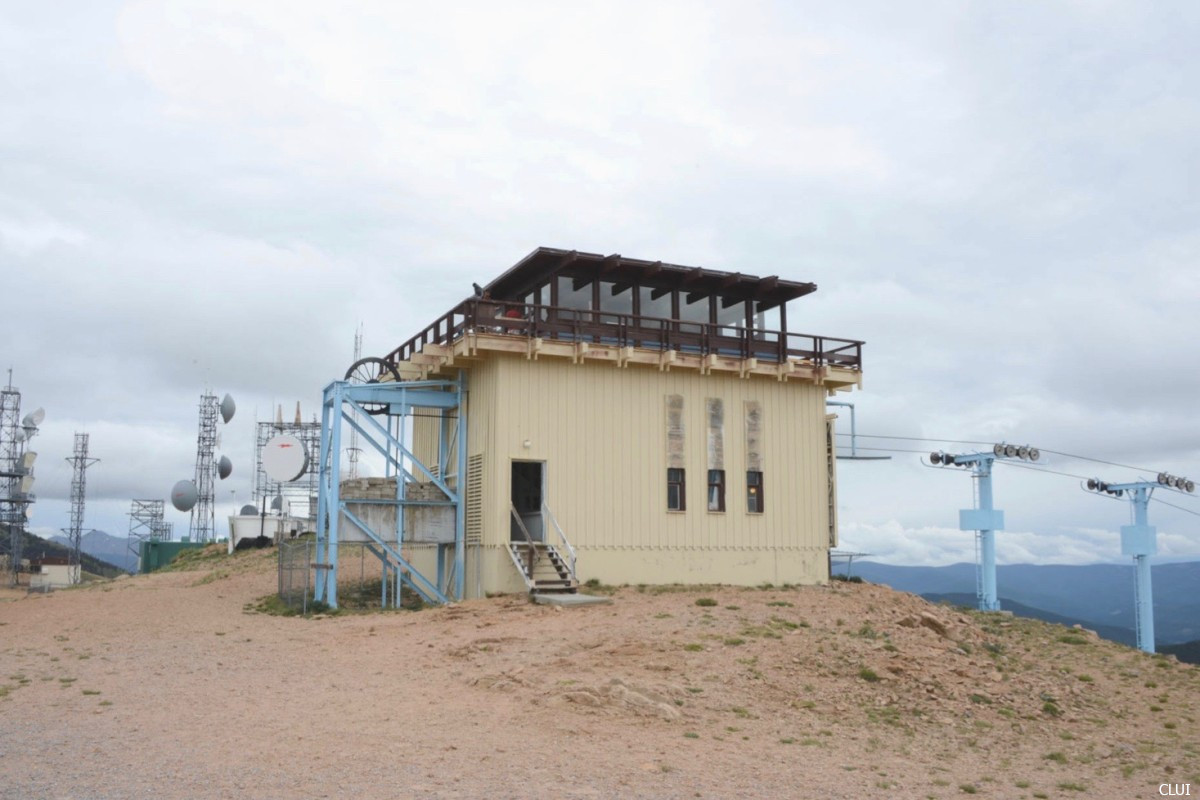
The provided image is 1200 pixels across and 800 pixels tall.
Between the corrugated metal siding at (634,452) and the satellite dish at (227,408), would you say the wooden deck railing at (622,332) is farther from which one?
→ the satellite dish at (227,408)

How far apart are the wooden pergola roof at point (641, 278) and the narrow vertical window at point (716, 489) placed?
5.47 meters

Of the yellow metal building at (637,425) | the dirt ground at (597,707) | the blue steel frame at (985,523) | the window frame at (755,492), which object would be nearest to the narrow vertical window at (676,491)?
the yellow metal building at (637,425)

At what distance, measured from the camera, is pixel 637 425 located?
95.0ft

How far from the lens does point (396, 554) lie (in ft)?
89.2

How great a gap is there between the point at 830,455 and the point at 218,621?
59.1 ft

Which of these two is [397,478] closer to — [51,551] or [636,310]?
[636,310]

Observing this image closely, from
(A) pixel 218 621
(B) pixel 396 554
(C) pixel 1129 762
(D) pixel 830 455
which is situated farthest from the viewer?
(D) pixel 830 455

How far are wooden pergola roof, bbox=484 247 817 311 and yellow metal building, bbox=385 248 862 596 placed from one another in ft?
0.19

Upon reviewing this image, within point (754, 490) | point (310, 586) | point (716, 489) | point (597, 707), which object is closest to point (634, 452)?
point (716, 489)

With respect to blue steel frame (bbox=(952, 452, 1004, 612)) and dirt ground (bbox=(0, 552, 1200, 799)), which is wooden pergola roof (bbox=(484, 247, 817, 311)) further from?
blue steel frame (bbox=(952, 452, 1004, 612))

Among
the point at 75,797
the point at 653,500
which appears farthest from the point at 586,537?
the point at 75,797

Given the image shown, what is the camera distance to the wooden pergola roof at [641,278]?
28938 mm

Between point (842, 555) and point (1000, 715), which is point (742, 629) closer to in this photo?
point (1000, 715)

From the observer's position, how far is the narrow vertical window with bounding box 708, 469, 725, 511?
29.8m
